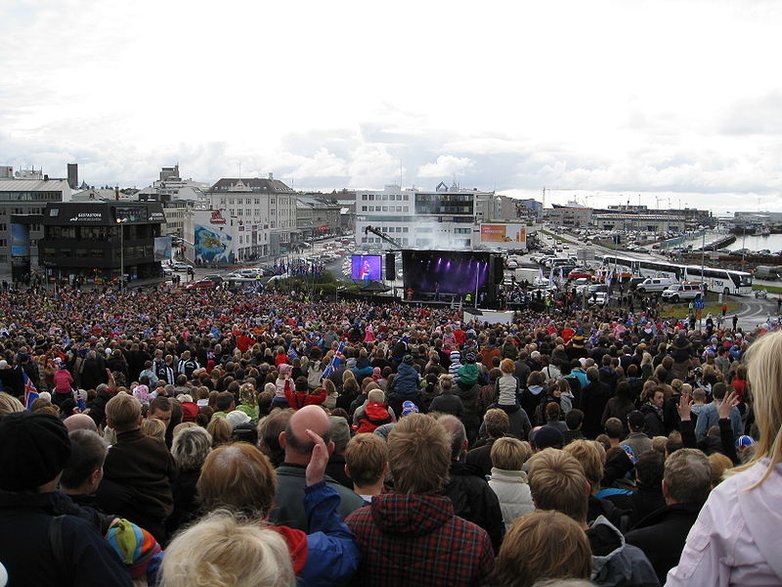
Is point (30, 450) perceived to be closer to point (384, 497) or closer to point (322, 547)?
point (322, 547)

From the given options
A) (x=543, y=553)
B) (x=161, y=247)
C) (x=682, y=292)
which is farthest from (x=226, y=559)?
(x=161, y=247)

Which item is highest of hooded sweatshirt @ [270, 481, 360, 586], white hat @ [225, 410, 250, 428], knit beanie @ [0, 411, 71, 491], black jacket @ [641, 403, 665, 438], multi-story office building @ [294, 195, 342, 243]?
multi-story office building @ [294, 195, 342, 243]

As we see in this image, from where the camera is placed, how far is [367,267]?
6047 cm

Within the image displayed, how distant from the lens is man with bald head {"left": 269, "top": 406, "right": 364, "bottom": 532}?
372cm

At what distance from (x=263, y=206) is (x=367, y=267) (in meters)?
89.0

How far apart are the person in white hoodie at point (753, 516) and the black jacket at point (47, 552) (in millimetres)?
1990

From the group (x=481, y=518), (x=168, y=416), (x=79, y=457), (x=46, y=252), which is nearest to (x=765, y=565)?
(x=481, y=518)

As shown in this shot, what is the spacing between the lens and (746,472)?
2.32 meters

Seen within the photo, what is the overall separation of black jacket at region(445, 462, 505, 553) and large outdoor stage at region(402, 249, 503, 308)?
3951 cm

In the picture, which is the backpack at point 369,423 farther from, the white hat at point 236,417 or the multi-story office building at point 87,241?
the multi-story office building at point 87,241

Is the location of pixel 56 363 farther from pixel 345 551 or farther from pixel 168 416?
pixel 345 551

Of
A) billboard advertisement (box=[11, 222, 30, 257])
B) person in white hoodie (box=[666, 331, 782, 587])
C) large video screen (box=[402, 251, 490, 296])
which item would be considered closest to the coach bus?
large video screen (box=[402, 251, 490, 296])

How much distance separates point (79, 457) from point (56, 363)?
34.6 ft

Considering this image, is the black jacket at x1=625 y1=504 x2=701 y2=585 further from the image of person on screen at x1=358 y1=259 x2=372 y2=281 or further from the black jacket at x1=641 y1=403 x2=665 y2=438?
the image of person on screen at x1=358 y1=259 x2=372 y2=281
